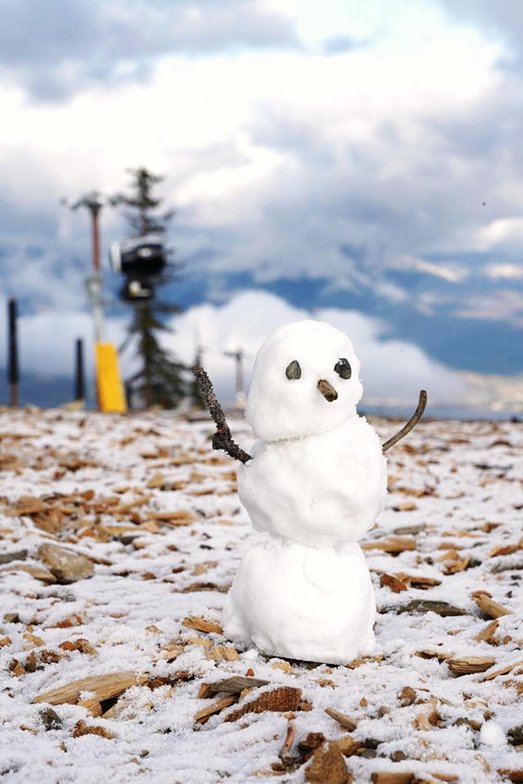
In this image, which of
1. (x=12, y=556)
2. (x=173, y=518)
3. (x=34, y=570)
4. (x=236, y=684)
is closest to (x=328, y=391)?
(x=236, y=684)

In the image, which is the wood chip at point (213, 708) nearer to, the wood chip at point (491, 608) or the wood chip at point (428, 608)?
the wood chip at point (428, 608)

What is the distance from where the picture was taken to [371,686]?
248cm

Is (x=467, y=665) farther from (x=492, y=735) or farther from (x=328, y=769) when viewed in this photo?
(x=328, y=769)

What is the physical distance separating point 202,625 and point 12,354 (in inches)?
549

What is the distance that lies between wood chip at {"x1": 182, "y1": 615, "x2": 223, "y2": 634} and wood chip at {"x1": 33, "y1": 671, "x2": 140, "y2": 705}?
17.7 inches

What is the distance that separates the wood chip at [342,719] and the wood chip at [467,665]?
566 millimetres

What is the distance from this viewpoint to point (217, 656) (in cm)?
274

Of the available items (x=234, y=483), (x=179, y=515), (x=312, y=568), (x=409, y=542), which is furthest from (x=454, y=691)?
(x=234, y=483)

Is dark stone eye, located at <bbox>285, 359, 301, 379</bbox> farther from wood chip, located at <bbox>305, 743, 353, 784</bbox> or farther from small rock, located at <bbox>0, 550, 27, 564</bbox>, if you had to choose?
small rock, located at <bbox>0, 550, 27, 564</bbox>

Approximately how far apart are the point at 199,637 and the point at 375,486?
89 centimetres

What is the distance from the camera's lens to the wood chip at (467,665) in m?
2.61

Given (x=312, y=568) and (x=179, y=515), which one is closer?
(x=312, y=568)

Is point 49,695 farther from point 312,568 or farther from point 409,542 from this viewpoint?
point 409,542

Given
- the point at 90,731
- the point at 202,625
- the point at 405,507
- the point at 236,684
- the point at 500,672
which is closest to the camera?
the point at 90,731
